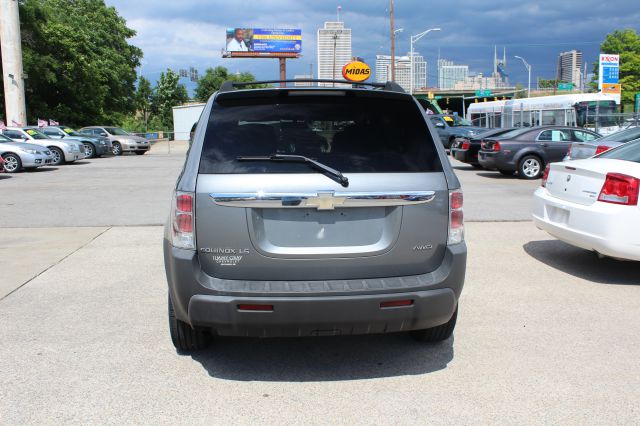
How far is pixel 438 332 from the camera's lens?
4367 millimetres

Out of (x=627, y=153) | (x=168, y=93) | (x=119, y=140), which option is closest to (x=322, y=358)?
(x=627, y=153)

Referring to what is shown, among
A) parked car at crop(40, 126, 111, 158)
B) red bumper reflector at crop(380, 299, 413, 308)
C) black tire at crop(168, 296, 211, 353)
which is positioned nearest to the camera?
red bumper reflector at crop(380, 299, 413, 308)

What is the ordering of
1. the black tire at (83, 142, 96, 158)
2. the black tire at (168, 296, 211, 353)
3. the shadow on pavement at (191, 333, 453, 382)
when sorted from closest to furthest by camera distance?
the shadow on pavement at (191, 333, 453, 382), the black tire at (168, 296, 211, 353), the black tire at (83, 142, 96, 158)

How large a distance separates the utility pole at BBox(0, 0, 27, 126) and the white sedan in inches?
1309

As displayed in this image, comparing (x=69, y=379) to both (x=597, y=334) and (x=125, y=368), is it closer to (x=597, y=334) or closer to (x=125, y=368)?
(x=125, y=368)

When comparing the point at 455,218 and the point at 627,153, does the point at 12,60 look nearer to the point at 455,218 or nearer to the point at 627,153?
the point at 627,153

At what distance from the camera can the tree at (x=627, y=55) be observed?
225 feet

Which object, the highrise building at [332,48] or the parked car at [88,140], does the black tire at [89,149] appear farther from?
the highrise building at [332,48]

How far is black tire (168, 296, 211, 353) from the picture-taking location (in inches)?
163

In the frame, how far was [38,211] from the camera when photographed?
11.3m

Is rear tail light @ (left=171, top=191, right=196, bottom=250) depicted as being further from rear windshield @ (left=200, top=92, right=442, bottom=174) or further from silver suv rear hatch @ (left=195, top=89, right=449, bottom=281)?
rear windshield @ (left=200, top=92, right=442, bottom=174)

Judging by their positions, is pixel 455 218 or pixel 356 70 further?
pixel 356 70

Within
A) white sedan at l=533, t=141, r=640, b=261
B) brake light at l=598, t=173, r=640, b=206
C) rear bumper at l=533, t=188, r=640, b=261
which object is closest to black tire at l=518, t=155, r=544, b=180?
white sedan at l=533, t=141, r=640, b=261

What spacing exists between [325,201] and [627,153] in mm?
4648
